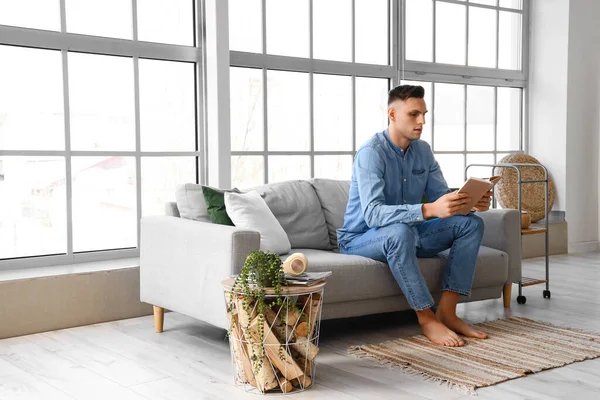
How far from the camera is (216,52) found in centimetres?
446

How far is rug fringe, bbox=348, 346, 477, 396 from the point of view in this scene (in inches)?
109

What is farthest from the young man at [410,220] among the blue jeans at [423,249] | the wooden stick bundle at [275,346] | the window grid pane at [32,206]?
the window grid pane at [32,206]

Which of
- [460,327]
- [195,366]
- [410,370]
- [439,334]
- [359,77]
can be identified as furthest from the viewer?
[359,77]

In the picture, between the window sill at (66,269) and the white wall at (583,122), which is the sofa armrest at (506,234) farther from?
the white wall at (583,122)

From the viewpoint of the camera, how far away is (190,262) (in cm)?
342

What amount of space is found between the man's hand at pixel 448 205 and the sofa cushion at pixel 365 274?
393 millimetres

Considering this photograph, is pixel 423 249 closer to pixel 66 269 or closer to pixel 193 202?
pixel 193 202

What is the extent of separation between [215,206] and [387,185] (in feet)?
2.78

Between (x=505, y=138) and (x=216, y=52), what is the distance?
3146 millimetres

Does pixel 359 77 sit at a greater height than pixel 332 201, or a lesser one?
greater

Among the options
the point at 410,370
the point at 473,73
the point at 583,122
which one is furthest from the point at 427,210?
the point at 583,122

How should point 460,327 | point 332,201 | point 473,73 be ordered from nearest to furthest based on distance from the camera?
point 460,327 < point 332,201 < point 473,73

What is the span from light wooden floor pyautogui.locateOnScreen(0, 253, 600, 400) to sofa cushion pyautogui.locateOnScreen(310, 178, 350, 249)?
51 cm

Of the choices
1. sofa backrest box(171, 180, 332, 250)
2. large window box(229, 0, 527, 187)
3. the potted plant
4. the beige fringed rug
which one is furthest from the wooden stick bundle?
large window box(229, 0, 527, 187)
